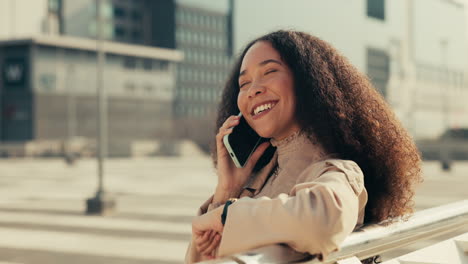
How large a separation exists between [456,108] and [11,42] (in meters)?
39.3

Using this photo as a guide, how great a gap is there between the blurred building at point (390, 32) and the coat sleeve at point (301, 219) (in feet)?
2.58

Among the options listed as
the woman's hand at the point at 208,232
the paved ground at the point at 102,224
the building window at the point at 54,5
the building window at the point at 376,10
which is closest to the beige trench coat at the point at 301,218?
the woman's hand at the point at 208,232

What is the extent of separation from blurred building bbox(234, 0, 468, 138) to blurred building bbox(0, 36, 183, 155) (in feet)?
83.7

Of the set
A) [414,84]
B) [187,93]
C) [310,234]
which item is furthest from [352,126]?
[187,93]

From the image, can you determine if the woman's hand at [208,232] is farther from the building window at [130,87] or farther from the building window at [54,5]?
the building window at [54,5]

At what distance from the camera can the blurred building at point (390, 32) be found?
357 cm

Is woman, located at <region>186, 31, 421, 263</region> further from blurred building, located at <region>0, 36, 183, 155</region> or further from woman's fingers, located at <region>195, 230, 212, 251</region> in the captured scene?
blurred building, located at <region>0, 36, 183, 155</region>

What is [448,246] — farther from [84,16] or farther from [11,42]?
[84,16]

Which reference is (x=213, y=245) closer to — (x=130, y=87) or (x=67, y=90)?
(x=67, y=90)

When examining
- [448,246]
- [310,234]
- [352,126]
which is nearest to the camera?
[310,234]

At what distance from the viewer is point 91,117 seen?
177ft

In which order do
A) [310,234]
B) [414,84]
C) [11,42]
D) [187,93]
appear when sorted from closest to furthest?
[310,234] → [414,84] → [11,42] → [187,93]

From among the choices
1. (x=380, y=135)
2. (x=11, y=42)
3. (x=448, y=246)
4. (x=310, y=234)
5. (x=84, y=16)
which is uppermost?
(x=84, y=16)

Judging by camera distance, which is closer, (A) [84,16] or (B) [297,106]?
(B) [297,106]
